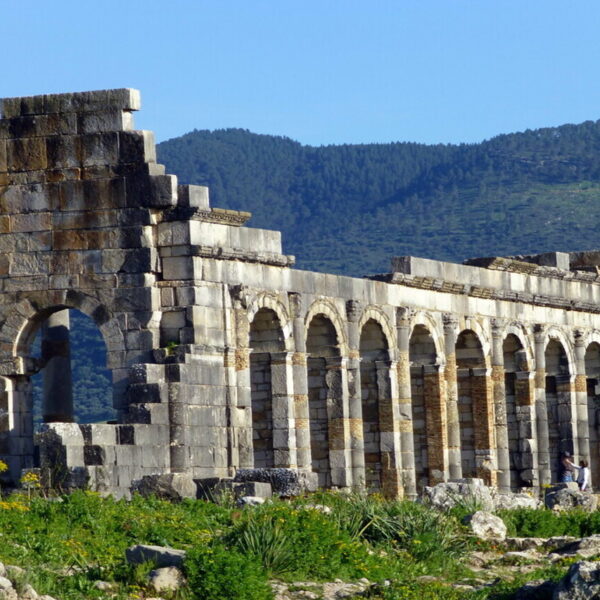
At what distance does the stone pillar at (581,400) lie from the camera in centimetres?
5200

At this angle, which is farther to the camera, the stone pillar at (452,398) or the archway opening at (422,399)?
the stone pillar at (452,398)

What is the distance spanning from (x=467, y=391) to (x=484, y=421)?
82 centimetres

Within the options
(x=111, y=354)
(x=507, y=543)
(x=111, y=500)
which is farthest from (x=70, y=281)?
(x=507, y=543)

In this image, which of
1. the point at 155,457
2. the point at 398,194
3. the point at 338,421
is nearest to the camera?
the point at 155,457

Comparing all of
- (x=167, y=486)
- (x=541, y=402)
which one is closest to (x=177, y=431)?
(x=167, y=486)

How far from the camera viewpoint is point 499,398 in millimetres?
48375

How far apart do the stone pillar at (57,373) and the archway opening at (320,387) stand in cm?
449

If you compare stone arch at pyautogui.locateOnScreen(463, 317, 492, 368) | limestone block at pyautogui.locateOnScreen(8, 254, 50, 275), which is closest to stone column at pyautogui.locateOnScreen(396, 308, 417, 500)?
stone arch at pyautogui.locateOnScreen(463, 317, 492, 368)

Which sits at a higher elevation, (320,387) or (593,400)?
(320,387)

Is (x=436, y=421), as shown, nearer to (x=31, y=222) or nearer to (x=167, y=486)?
(x=31, y=222)

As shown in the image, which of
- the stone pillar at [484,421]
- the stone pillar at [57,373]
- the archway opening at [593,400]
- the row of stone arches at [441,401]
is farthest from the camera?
the archway opening at [593,400]

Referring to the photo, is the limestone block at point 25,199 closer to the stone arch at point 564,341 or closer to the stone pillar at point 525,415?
the stone pillar at point 525,415

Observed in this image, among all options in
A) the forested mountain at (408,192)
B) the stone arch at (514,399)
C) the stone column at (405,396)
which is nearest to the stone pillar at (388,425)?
the stone column at (405,396)

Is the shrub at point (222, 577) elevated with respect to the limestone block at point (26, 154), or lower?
lower
